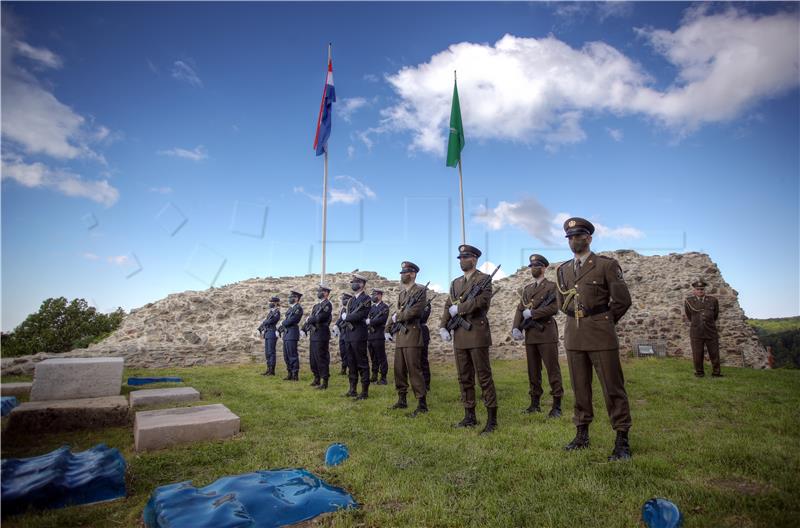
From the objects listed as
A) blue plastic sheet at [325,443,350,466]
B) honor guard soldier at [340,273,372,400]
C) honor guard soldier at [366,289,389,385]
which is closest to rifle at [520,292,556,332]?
honor guard soldier at [340,273,372,400]

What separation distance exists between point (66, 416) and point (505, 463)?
556 centimetres

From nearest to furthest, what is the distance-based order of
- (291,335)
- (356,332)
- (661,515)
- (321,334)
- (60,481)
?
(661,515) < (60,481) < (356,332) < (321,334) < (291,335)

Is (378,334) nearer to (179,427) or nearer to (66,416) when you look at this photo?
(179,427)

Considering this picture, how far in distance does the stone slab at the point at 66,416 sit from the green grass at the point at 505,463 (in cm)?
31

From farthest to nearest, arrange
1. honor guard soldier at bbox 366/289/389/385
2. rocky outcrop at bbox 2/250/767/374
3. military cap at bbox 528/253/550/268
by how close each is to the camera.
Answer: rocky outcrop at bbox 2/250/767/374 < honor guard soldier at bbox 366/289/389/385 < military cap at bbox 528/253/550/268

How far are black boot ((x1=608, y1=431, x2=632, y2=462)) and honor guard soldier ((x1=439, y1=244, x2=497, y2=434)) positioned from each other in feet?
4.98

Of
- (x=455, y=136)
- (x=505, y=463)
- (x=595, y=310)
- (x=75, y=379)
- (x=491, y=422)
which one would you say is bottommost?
(x=505, y=463)

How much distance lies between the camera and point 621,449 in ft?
12.9

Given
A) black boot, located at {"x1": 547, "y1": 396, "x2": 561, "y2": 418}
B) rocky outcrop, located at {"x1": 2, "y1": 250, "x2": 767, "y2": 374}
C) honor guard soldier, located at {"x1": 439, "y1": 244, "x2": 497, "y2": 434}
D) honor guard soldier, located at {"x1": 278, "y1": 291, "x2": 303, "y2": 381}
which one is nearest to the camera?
honor guard soldier, located at {"x1": 439, "y1": 244, "x2": 497, "y2": 434}

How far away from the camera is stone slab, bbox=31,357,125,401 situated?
6.30 m

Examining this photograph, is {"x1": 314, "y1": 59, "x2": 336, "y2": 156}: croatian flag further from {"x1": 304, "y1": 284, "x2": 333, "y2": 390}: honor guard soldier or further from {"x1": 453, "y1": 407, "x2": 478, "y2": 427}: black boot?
{"x1": 453, "y1": 407, "x2": 478, "y2": 427}: black boot

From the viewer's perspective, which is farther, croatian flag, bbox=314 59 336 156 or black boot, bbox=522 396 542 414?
croatian flag, bbox=314 59 336 156

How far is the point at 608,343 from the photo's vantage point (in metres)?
4.14

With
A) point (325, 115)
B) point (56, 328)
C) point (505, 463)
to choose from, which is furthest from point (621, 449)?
point (56, 328)
